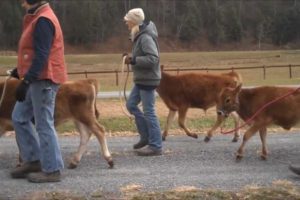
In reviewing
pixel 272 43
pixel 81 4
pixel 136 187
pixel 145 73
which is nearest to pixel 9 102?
pixel 145 73

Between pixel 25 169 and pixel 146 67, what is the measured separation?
8.67 ft

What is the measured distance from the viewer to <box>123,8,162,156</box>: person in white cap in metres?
9.34

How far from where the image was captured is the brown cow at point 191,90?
11.6 metres

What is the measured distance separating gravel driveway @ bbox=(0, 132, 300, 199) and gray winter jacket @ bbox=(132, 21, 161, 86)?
4.00 feet

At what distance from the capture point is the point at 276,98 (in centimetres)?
912

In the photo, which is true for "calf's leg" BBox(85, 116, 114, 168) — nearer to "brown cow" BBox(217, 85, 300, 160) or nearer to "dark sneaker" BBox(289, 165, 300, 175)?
"brown cow" BBox(217, 85, 300, 160)

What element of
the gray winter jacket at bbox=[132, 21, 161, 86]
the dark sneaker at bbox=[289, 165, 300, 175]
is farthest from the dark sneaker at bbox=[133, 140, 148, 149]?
the dark sneaker at bbox=[289, 165, 300, 175]

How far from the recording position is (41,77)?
7.25 m

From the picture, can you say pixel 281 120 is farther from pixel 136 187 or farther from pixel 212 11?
pixel 212 11

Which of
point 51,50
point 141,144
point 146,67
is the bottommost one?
point 141,144

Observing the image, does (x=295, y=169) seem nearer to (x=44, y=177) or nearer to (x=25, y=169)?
(x=44, y=177)

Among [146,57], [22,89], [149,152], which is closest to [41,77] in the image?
[22,89]

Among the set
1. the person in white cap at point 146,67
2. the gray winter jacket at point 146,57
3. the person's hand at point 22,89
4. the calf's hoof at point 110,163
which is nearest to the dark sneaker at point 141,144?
the person in white cap at point 146,67

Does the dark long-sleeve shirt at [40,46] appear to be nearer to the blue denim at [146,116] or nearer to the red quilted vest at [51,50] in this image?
the red quilted vest at [51,50]
